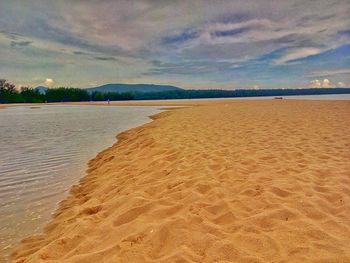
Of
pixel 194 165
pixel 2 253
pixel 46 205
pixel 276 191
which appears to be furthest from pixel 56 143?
pixel 276 191

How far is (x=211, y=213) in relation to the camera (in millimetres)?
4395

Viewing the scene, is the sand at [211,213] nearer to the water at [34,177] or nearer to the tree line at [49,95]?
the water at [34,177]

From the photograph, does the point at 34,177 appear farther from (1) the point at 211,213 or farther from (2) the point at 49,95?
(2) the point at 49,95

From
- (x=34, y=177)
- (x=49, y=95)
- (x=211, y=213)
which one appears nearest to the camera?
(x=211, y=213)

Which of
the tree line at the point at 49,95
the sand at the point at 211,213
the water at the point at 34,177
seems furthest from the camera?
the tree line at the point at 49,95

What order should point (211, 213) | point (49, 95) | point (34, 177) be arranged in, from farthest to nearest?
point (49, 95)
point (34, 177)
point (211, 213)

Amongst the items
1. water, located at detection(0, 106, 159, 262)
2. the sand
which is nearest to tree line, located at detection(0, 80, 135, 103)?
water, located at detection(0, 106, 159, 262)

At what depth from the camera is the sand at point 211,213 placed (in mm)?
3418

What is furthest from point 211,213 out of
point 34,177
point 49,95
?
point 49,95

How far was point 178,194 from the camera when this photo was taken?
5238mm

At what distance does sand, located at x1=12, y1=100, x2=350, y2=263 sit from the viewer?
3.42 metres

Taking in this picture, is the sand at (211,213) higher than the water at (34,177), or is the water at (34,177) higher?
the sand at (211,213)

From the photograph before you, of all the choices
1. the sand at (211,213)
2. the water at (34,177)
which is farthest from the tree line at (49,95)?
the sand at (211,213)

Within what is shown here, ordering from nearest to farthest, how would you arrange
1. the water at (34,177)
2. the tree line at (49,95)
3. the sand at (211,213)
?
the sand at (211,213)
the water at (34,177)
the tree line at (49,95)
